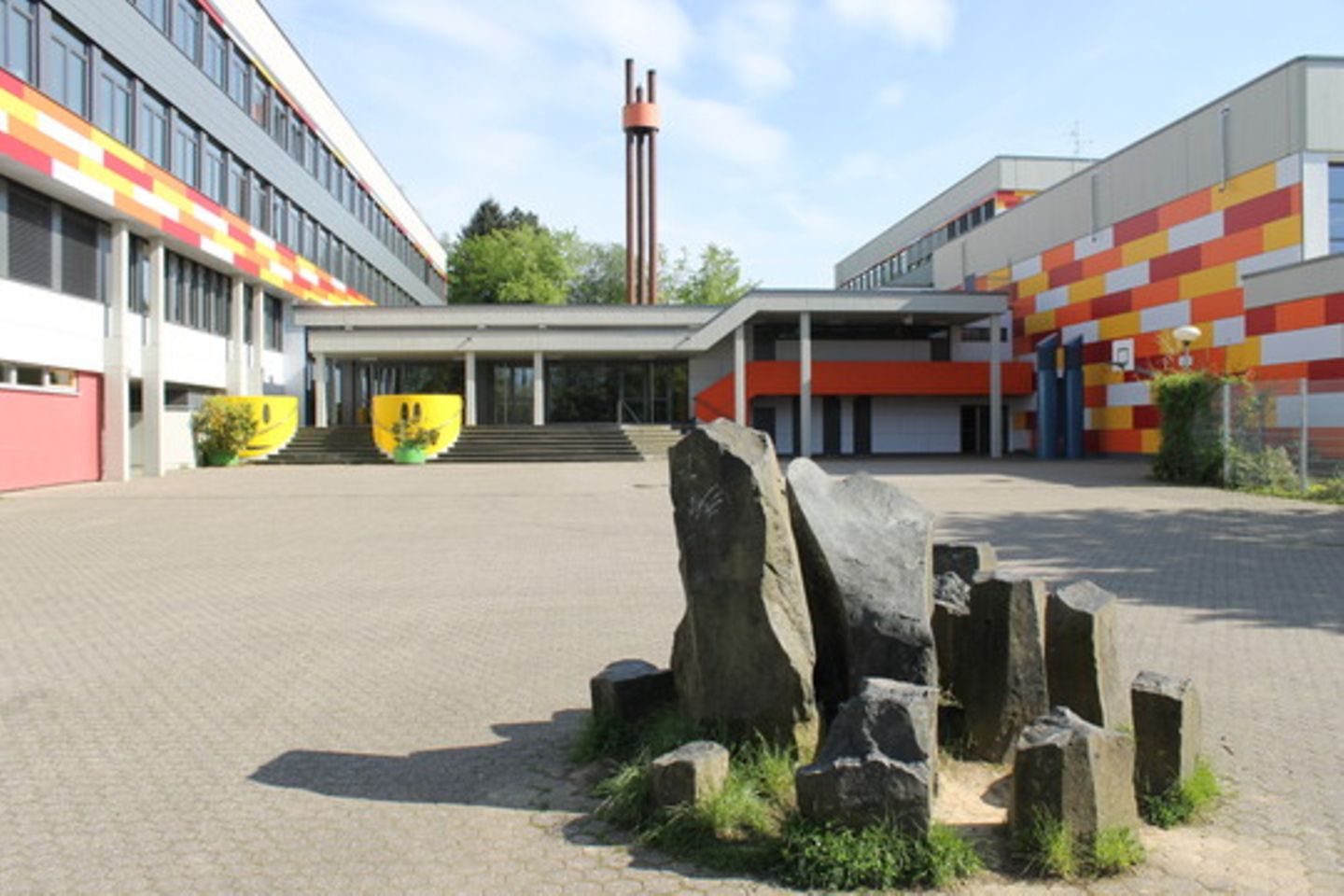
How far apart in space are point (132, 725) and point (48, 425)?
751 inches

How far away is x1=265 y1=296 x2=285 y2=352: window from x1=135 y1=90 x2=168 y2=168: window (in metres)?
10.1

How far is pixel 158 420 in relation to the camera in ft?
83.9

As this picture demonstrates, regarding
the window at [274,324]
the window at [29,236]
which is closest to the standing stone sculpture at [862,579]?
the window at [29,236]

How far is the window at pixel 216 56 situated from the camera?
1168 inches

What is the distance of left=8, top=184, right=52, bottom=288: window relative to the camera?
19750mm

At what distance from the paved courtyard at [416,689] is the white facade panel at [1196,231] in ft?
49.7

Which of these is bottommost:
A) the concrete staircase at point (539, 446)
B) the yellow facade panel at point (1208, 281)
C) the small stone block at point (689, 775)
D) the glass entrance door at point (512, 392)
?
the small stone block at point (689, 775)

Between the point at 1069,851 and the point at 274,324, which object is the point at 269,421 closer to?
the point at 274,324

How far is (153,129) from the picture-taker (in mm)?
25766

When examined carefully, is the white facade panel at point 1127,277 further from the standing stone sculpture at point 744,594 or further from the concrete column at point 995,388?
the standing stone sculpture at point 744,594

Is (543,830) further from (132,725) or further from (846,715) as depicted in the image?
(132,725)

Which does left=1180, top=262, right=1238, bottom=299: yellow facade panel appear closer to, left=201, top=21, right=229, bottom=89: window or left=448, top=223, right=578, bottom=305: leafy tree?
left=201, top=21, right=229, bottom=89: window

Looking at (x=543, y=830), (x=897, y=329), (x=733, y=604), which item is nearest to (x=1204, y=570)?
(x=733, y=604)

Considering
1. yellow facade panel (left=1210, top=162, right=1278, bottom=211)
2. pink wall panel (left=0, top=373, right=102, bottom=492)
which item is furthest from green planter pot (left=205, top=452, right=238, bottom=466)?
yellow facade panel (left=1210, top=162, right=1278, bottom=211)
